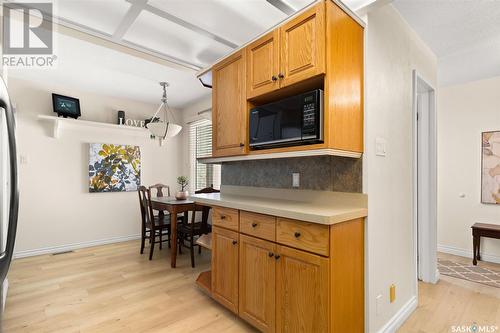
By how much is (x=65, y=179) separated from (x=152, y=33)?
2933 millimetres

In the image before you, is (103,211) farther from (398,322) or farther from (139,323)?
(398,322)

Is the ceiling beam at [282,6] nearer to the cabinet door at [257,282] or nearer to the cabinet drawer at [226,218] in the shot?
the cabinet drawer at [226,218]

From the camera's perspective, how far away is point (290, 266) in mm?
1624

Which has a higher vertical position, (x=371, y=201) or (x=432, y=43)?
(x=432, y=43)

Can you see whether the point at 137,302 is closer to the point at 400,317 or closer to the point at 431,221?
the point at 400,317

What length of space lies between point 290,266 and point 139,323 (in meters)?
1.42

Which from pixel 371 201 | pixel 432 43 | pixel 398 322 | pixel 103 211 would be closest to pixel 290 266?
pixel 371 201

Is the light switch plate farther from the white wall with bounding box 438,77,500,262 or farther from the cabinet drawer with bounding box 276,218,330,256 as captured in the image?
the white wall with bounding box 438,77,500,262

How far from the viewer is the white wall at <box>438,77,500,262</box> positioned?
11.2 ft

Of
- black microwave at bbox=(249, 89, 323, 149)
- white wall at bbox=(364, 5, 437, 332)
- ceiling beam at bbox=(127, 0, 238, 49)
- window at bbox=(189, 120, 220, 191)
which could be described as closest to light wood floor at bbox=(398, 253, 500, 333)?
white wall at bbox=(364, 5, 437, 332)

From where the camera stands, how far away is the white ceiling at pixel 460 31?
201 cm

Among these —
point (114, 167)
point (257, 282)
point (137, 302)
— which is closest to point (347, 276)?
point (257, 282)

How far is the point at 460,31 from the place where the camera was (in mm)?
2350

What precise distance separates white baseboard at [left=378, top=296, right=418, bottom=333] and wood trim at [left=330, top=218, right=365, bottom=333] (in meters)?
0.32
